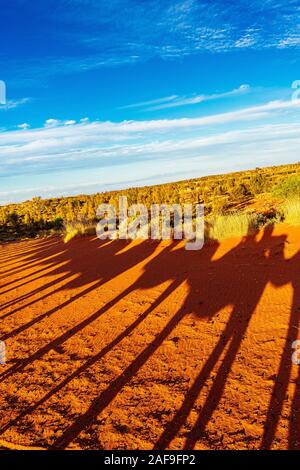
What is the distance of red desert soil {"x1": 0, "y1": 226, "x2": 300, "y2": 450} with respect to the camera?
348 cm

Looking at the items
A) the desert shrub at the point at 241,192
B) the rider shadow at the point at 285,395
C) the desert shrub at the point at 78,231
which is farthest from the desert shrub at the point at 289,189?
the rider shadow at the point at 285,395

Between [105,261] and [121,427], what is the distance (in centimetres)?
808

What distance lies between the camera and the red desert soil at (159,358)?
348cm

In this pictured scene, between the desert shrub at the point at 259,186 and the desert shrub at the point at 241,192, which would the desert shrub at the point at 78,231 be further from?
the desert shrub at the point at 259,186

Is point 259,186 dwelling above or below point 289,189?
above

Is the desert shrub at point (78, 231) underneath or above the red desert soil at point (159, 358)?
above

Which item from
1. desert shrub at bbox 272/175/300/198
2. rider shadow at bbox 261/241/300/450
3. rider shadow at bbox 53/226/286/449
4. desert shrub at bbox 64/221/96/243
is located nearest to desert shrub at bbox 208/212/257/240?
rider shadow at bbox 53/226/286/449

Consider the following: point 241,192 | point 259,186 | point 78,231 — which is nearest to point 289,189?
point 259,186

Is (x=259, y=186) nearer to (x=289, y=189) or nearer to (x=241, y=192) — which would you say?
(x=241, y=192)

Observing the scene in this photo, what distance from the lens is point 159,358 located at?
4789 mm

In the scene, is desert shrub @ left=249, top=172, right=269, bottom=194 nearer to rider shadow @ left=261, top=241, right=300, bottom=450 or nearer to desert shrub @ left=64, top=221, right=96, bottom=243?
desert shrub @ left=64, top=221, right=96, bottom=243

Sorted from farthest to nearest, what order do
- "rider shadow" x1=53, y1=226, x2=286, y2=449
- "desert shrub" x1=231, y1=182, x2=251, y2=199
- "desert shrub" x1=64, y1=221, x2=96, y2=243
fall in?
"desert shrub" x1=231, y1=182, x2=251, y2=199 → "desert shrub" x1=64, y1=221, x2=96, y2=243 → "rider shadow" x1=53, y1=226, x2=286, y2=449

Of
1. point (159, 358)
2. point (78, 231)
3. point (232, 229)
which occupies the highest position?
point (232, 229)

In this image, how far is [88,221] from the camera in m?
21.6
